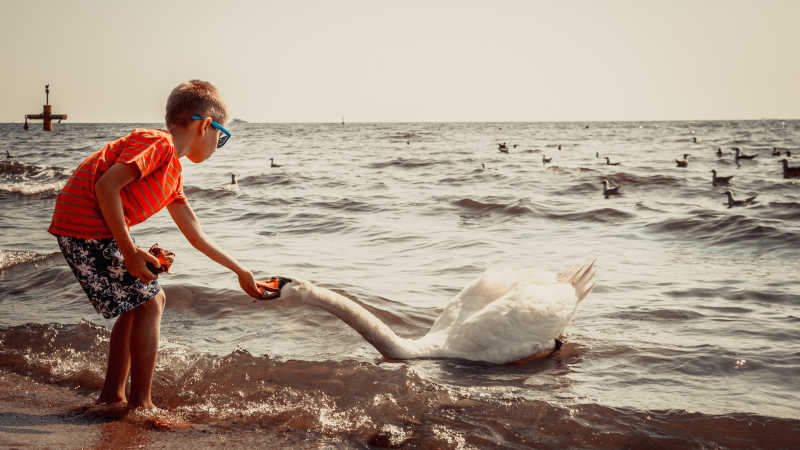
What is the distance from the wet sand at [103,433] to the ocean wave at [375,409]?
14cm

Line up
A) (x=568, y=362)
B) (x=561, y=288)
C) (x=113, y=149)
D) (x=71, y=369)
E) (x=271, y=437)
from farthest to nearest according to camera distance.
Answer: (x=561, y=288)
(x=568, y=362)
(x=71, y=369)
(x=271, y=437)
(x=113, y=149)

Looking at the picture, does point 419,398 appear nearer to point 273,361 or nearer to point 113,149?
point 273,361

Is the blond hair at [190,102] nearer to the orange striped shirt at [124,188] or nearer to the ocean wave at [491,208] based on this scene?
the orange striped shirt at [124,188]

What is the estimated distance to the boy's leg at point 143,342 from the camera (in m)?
3.54

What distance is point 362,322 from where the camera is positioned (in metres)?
4.73

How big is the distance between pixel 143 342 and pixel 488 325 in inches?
99.4

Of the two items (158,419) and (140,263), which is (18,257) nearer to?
(158,419)

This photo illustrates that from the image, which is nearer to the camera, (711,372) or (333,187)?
(711,372)

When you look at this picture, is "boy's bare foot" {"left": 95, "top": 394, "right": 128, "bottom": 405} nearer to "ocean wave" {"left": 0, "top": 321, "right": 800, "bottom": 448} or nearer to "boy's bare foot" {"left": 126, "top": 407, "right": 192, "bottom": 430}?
"boy's bare foot" {"left": 126, "top": 407, "right": 192, "bottom": 430}

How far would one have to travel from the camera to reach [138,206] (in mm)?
3398

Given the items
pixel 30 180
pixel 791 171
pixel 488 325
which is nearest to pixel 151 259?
→ pixel 488 325

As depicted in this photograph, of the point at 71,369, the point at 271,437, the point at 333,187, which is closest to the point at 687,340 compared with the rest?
the point at 271,437

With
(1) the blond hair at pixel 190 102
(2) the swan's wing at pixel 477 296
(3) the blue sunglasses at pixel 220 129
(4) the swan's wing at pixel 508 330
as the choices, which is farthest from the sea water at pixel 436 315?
(1) the blond hair at pixel 190 102

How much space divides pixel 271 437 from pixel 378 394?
860mm
